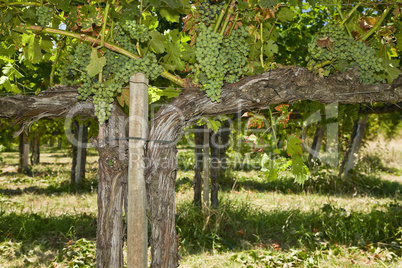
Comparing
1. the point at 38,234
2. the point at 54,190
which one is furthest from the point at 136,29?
the point at 54,190

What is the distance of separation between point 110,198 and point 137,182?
1.39 feet

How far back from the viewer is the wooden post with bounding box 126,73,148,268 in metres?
2.12

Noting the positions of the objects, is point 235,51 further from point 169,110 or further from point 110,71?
point 110,71

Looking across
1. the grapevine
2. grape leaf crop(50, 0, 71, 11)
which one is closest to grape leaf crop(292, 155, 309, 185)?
the grapevine

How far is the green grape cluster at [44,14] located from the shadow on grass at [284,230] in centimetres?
343

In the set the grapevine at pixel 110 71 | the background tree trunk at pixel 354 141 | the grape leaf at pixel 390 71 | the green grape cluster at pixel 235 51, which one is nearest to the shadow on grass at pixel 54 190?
the grapevine at pixel 110 71

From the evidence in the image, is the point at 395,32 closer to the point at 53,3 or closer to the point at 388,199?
the point at 53,3

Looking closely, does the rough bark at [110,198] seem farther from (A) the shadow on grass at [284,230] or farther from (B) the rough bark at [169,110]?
(A) the shadow on grass at [284,230]

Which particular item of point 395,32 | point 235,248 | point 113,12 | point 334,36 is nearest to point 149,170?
point 113,12

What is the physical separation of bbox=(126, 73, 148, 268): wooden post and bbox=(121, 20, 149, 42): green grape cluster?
0.24 metres

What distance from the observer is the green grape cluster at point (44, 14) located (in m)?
2.23

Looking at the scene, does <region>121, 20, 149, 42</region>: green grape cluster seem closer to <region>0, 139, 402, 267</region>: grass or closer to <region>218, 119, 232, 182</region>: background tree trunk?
<region>0, 139, 402, 267</region>: grass

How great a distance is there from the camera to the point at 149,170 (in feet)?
7.77

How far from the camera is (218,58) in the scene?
232cm
